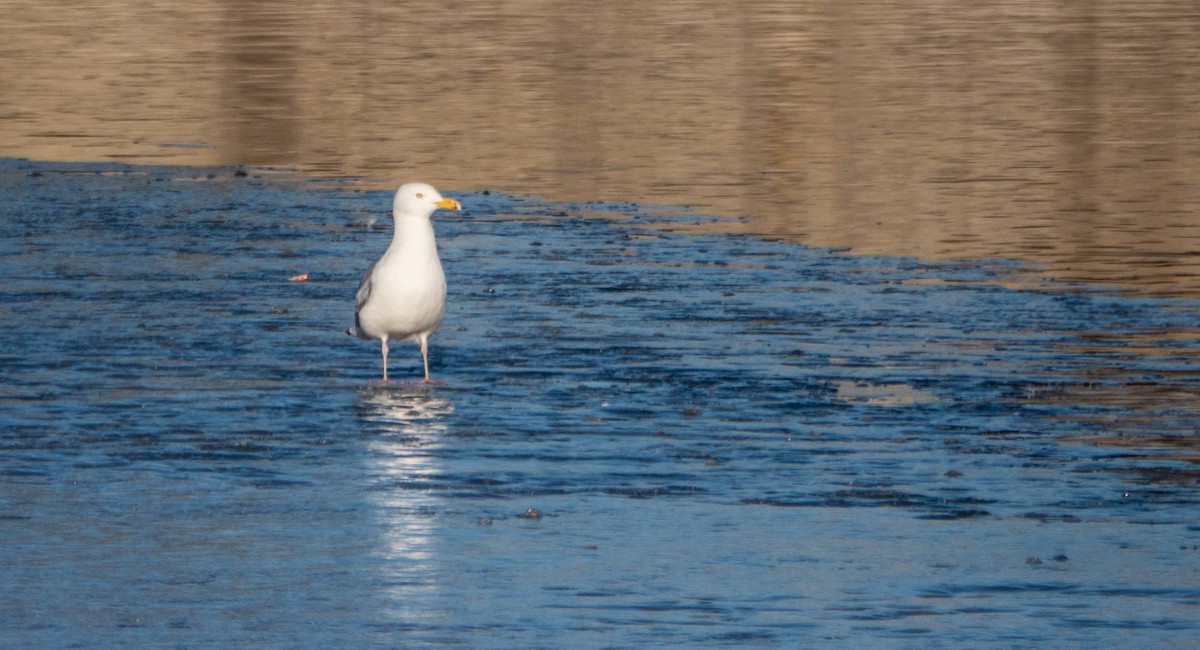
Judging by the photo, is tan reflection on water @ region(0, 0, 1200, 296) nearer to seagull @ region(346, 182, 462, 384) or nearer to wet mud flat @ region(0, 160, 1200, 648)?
wet mud flat @ region(0, 160, 1200, 648)

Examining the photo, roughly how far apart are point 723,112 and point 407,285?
13141 millimetres

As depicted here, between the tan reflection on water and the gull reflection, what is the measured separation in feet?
16.2

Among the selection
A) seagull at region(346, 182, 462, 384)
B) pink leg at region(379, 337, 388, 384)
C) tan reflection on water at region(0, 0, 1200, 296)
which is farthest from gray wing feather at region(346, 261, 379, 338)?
tan reflection on water at region(0, 0, 1200, 296)

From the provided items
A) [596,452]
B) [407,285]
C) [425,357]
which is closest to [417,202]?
[407,285]

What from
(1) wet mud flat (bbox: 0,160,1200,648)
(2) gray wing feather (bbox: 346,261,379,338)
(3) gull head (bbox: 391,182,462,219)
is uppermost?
(3) gull head (bbox: 391,182,462,219)

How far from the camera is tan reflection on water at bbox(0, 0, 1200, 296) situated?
16.2 m

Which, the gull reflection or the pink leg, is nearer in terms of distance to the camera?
the gull reflection

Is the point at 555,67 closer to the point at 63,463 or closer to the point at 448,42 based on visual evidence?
the point at 448,42

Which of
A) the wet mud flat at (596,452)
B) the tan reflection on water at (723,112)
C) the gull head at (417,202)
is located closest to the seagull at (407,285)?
the gull head at (417,202)

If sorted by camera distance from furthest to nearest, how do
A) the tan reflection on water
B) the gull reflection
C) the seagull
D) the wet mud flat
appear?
the tan reflection on water
the seagull
the gull reflection
the wet mud flat

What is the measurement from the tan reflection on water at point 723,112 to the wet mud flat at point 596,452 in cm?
189

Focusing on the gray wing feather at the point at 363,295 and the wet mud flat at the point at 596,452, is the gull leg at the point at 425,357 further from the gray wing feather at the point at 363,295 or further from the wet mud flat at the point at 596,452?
the gray wing feather at the point at 363,295

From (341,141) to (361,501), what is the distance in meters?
13.1

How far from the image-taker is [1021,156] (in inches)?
766
